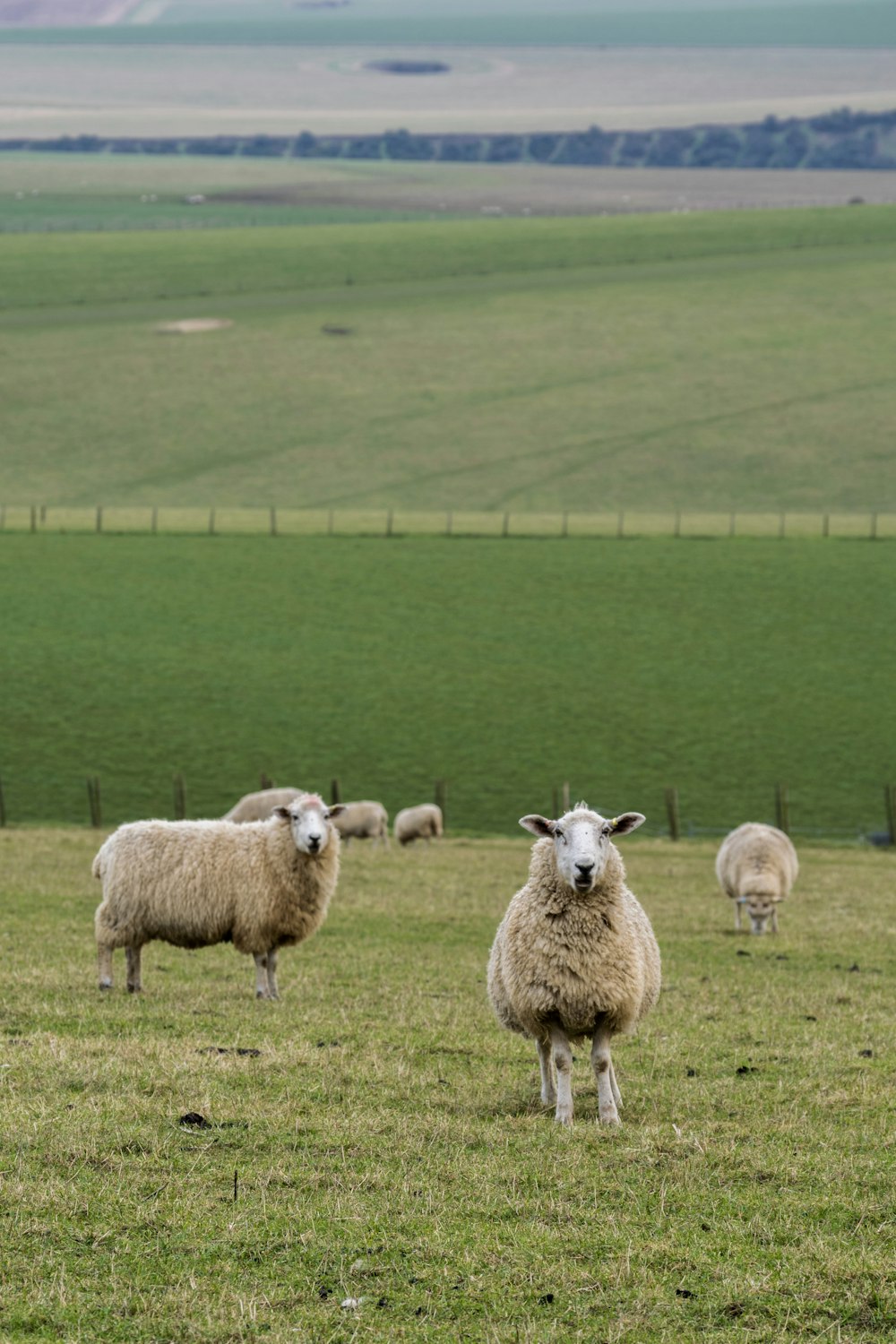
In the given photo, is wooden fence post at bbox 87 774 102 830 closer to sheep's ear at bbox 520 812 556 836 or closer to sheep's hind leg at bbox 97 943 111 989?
sheep's hind leg at bbox 97 943 111 989

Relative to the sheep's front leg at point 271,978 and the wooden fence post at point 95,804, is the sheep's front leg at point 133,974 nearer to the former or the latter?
the sheep's front leg at point 271,978

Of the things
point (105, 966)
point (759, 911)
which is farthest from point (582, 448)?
point (105, 966)

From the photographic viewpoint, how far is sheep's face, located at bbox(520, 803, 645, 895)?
1115 cm

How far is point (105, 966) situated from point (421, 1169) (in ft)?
22.7

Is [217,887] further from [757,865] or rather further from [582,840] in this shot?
[757,865]

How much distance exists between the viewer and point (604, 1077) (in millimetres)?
11062

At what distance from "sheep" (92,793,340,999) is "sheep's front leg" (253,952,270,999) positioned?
0.01m

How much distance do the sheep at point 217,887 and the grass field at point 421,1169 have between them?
544mm

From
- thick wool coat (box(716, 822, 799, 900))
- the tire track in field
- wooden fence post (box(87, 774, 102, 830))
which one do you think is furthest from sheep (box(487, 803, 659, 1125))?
the tire track in field

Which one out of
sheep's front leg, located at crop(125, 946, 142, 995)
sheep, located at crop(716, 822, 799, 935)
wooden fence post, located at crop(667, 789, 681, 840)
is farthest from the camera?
wooden fence post, located at crop(667, 789, 681, 840)

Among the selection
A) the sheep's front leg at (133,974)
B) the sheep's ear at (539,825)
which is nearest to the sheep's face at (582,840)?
the sheep's ear at (539,825)

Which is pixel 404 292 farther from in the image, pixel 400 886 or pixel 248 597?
pixel 400 886

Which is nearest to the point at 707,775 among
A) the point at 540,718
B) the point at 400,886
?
the point at 540,718

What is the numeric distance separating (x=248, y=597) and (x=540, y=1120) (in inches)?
1958
